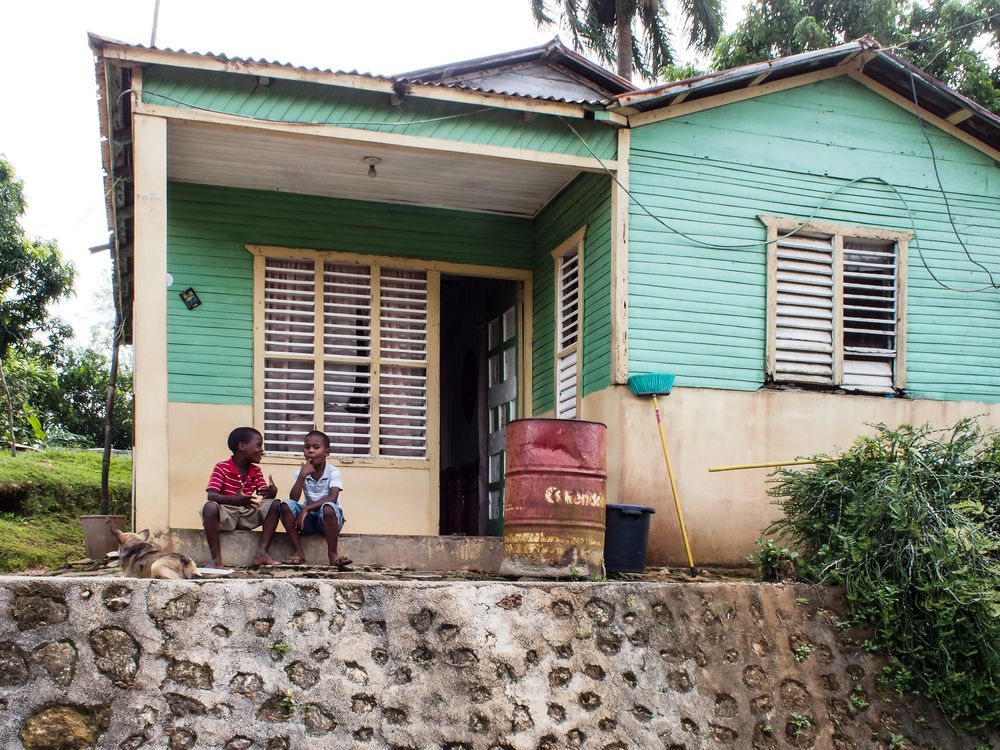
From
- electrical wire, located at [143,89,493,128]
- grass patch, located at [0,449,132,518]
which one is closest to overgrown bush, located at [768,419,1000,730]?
Result: electrical wire, located at [143,89,493,128]

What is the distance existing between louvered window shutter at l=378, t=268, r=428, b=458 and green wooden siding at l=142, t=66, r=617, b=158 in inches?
84.7

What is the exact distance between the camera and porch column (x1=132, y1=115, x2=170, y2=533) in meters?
7.80

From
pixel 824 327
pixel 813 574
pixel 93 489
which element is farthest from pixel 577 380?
pixel 93 489

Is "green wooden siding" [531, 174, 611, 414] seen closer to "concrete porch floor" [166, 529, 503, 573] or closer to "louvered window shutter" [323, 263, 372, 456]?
"louvered window shutter" [323, 263, 372, 456]

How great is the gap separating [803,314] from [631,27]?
601 inches

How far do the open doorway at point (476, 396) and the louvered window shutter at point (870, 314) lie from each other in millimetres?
3253

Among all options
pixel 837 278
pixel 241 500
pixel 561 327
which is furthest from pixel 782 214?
pixel 241 500

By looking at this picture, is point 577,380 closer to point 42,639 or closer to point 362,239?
point 362,239

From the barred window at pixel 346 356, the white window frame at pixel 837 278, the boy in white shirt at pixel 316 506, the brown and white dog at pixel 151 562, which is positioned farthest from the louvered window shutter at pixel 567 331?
the brown and white dog at pixel 151 562

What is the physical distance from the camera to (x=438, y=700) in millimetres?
6020

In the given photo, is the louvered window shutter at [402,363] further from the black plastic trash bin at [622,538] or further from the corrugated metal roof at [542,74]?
the black plastic trash bin at [622,538]

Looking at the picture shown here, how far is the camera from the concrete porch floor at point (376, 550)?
315 inches

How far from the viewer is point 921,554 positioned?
7148 millimetres

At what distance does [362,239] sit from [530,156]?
7.29 ft
